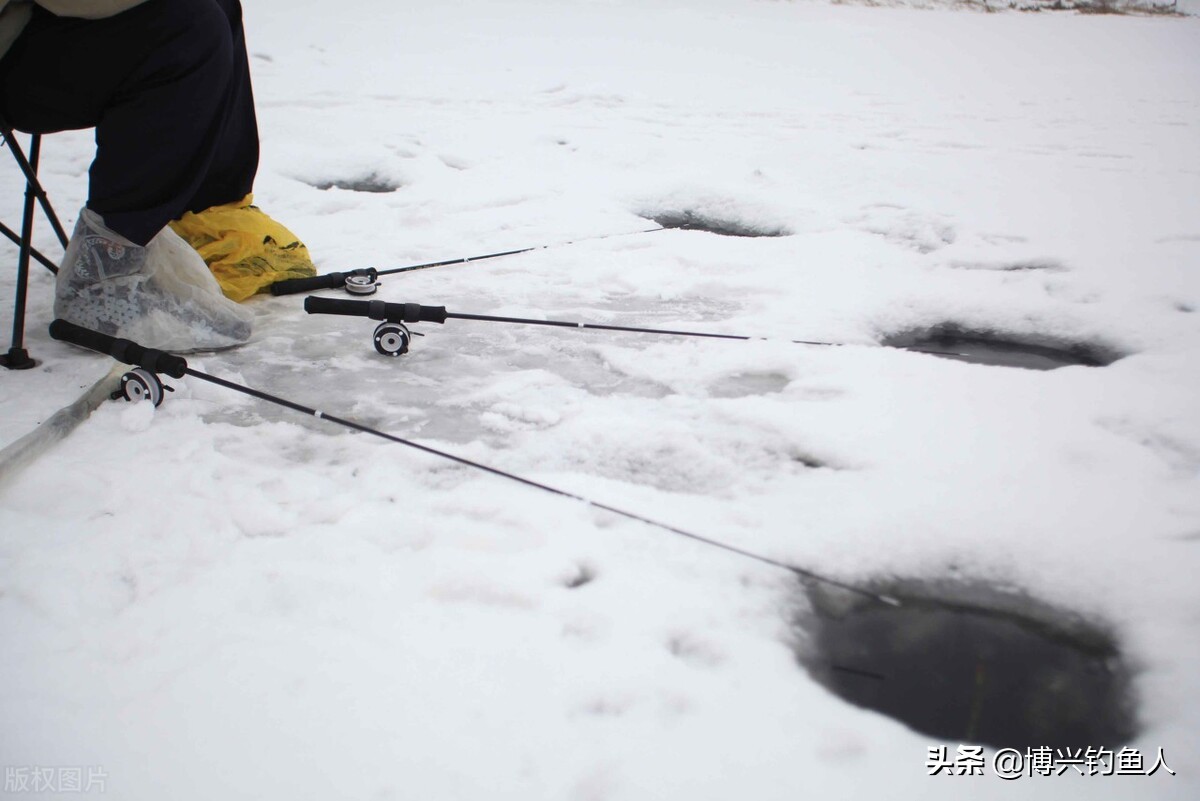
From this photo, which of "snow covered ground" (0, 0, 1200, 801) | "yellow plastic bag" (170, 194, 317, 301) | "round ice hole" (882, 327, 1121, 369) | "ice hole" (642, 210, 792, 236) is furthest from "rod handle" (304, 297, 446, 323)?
"ice hole" (642, 210, 792, 236)

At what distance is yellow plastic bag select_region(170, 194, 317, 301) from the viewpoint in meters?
2.49

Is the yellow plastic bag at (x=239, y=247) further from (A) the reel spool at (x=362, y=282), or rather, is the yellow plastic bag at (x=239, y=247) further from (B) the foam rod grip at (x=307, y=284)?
(A) the reel spool at (x=362, y=282)

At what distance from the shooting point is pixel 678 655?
120 centimetres

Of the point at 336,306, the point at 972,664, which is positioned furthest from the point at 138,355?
the point at 972,664

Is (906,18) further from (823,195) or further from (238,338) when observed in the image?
(238,338)

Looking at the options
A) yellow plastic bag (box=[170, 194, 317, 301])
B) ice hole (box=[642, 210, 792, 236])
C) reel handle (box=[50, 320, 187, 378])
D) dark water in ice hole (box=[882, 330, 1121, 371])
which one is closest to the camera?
reel handle (box=[50, 320, 187, 378])

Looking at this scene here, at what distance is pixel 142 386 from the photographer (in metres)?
1.76

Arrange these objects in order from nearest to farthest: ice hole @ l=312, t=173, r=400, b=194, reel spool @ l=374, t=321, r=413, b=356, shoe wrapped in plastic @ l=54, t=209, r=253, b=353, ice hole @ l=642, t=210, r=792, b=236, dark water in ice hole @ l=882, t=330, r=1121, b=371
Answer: shoe wrapped in plastic @ l=54, t=209, r=253, b=353, reel spool @ l=374, t=321, r=413, b=356, dark water in ice hole @ l=882, t=330, r=1121, b=371, ice hole @ l=642, t=210, r=792, b=236, ice hole @ l=312, t=173, r=400, b=194

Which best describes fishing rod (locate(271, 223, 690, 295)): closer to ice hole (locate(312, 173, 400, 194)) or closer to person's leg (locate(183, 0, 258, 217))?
person's leg (locate(183, 0, 258, 217))

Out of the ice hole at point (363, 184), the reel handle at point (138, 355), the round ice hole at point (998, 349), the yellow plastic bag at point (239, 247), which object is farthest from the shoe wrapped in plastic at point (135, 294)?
the round ice hole at point (998, 349)

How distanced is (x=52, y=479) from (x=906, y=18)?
10.9 m

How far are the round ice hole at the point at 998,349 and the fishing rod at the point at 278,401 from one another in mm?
1142

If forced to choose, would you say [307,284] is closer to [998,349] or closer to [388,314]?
[388,314]

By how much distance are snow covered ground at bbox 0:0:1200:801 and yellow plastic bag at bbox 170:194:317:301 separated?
5.2 inches
